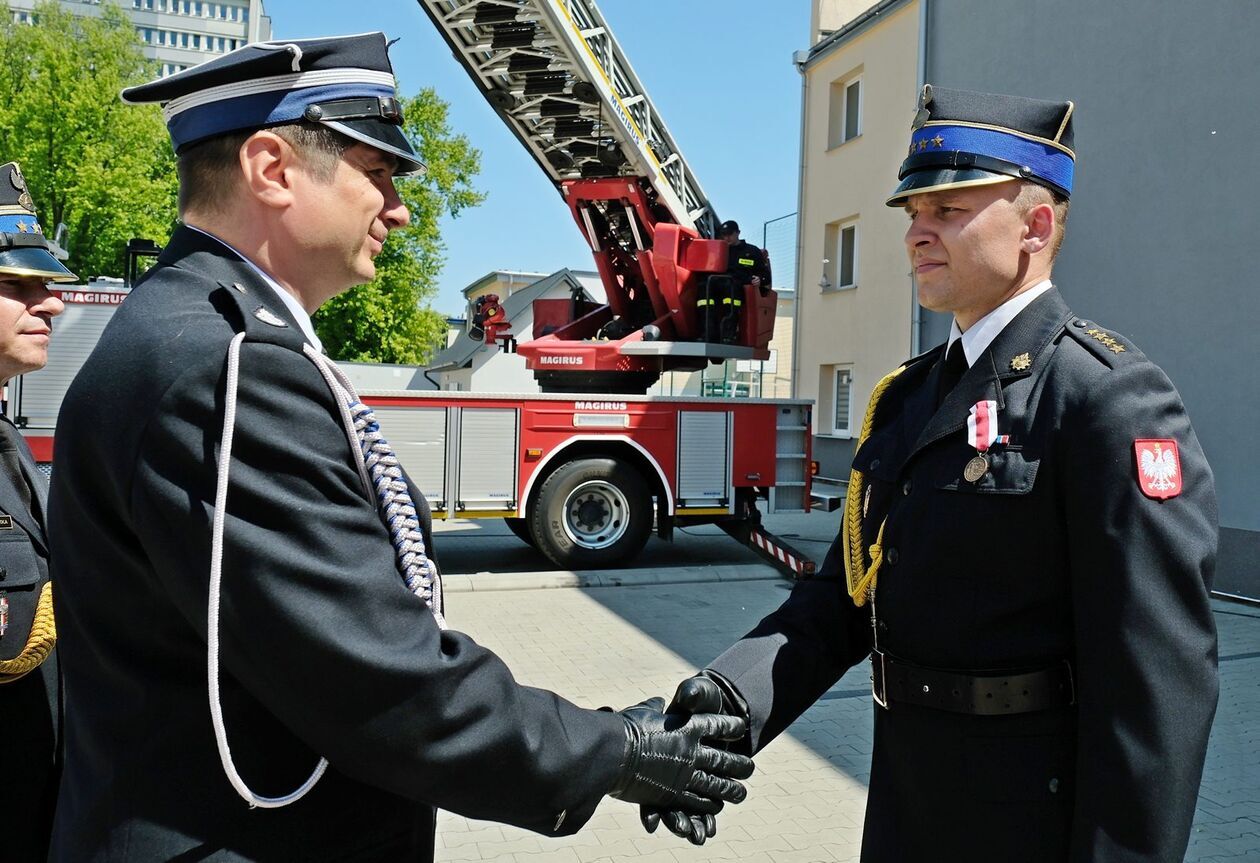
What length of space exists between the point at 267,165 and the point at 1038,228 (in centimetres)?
151

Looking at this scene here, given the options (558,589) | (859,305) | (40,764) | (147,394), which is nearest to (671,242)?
(558,589)

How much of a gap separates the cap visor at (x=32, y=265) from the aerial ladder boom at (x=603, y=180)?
771cm

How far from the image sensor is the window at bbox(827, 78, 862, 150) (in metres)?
18.4

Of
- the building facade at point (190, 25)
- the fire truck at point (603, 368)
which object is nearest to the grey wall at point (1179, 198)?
the fire truck at point (603, 368)

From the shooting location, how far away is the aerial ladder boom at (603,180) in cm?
1056

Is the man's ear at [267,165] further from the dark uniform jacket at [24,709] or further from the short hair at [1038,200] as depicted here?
the dark uniform jacket at [24,709]

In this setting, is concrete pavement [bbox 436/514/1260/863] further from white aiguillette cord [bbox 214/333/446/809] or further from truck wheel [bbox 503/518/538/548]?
white aiguillette cord [bbox 214/333/446/809]

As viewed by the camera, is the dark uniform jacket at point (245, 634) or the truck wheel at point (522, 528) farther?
the truck wheel at point (522, 528)

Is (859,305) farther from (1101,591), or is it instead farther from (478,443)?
(1101,591)

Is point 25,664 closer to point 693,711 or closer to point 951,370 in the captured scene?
point 693,711

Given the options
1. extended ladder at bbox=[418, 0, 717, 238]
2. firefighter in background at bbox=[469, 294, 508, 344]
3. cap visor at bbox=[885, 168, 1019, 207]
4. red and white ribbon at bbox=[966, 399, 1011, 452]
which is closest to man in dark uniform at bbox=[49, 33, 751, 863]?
red and white ribbon at bbox=[966, 399, 1011, 452]

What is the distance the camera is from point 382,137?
1.64m

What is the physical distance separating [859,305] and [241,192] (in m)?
16.6

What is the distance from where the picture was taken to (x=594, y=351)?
420 inches
